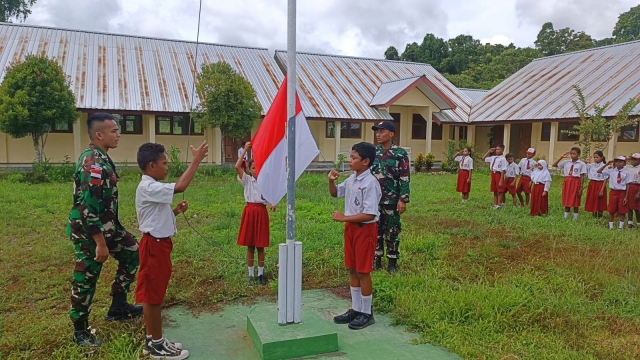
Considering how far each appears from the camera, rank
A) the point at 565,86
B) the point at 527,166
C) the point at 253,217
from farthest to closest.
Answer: the point at 565,86
the point at 527,166
the point at 253,217

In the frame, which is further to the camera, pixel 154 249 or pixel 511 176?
pixel 511 176

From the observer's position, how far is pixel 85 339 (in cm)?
350

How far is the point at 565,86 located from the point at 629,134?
3.26 meters

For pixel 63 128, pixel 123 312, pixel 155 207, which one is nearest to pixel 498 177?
pixel 123 312

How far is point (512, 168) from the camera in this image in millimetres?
10445

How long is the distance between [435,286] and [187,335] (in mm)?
2529

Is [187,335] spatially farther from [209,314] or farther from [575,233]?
[575,233]

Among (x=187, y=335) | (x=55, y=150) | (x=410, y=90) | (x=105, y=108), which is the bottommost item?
(x=187, y=335)

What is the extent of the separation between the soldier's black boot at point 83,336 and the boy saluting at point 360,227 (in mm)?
1959

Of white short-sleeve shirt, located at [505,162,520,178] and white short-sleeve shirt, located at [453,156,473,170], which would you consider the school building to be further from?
white short-sleeve shirt, located at [453,156,473,170]

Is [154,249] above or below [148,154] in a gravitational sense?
below

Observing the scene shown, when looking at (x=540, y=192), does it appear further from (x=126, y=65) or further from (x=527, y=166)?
(x=126, y=65)

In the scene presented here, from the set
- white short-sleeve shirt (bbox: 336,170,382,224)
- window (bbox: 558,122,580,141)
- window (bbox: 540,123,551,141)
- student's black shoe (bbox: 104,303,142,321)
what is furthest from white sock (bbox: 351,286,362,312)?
window (bbox: 540,123,551,141)

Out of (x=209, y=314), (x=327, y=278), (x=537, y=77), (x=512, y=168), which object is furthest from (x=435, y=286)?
(x=537, y=77)
